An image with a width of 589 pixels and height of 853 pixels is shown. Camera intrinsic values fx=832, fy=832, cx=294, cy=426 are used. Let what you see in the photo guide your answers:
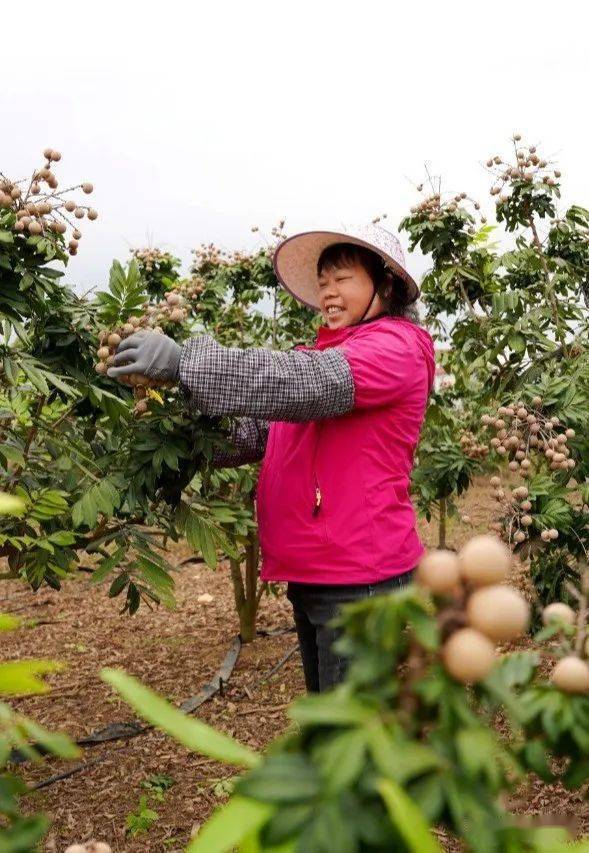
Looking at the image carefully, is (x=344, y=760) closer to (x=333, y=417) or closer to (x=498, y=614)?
(x=498, y=614)

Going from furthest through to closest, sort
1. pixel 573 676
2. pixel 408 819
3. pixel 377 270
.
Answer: pixel 377 270
pixel 573 676
pixel 408 819

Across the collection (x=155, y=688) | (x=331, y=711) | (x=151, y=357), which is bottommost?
(x=155, y=688)

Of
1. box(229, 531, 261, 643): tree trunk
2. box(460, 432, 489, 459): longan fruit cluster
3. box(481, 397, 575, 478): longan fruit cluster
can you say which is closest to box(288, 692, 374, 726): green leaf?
box(481, 397, 575, 478): longan fruit cluster

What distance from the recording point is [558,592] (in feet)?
12.4

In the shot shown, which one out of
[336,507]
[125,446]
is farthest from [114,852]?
[336,507]

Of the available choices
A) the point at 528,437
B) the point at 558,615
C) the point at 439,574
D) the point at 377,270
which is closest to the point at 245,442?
the point at 377,270

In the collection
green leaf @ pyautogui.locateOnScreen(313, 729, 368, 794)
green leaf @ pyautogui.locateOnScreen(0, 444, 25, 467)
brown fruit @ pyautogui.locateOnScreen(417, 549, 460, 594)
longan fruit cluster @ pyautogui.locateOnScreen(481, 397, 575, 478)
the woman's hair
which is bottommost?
green leaf @ pyautogui.locateOnScreen(313, 729, 368, 794)

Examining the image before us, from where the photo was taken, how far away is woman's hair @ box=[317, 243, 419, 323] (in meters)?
2.42

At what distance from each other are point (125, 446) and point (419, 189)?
94.5 inches

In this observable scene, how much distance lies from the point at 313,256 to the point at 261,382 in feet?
2.70

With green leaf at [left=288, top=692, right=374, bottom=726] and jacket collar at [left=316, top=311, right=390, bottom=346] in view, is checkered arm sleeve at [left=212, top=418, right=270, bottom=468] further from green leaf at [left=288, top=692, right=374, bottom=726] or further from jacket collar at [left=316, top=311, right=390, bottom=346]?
green leaf at [left=288, top=692, right=374, bottom=726]

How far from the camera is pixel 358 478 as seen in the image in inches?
86.6

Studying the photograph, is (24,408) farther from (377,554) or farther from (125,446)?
(377,554)

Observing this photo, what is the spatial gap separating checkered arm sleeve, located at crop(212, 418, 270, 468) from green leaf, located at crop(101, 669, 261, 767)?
188 cm
